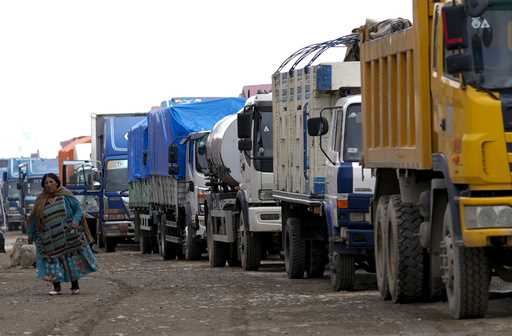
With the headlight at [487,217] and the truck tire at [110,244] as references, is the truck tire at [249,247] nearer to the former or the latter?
the headlight at [487,217]

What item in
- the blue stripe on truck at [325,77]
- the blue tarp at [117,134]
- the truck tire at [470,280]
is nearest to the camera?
the truck tire at [470,280]

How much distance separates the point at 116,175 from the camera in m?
45.5

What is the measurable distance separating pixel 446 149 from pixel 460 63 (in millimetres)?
1120

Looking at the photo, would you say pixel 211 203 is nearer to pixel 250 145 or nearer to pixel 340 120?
pixel 250 145

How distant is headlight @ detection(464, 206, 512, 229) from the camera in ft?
45.7

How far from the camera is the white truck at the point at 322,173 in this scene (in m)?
20.6

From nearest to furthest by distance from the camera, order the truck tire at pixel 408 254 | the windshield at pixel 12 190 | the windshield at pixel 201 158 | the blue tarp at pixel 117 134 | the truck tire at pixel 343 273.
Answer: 1. the truck tire at pixel 408 254
2. the truck tire at pixel 343 273
3. the windshield at pixel 201 158
4. the blue tarp at pixel 117 134
5. the windshield at pixel 12 190

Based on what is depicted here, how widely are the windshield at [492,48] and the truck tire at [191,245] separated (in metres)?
19.7

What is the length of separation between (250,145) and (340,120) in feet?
20.4

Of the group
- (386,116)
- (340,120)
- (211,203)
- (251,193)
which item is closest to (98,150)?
(211,203)

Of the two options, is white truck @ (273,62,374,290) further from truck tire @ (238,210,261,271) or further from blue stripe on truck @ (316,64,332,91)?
truck tire @ (238,210,261,271)

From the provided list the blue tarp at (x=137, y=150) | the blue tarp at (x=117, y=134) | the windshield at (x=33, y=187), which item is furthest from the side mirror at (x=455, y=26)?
the windshield at (x=33, y=187)

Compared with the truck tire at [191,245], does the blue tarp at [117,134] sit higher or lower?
higher

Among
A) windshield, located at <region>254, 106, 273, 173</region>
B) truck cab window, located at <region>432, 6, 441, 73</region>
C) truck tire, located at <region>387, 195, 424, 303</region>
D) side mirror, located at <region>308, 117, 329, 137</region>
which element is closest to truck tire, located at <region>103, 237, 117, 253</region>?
windshield, located at <region>254, 106, 273, 173</region>
